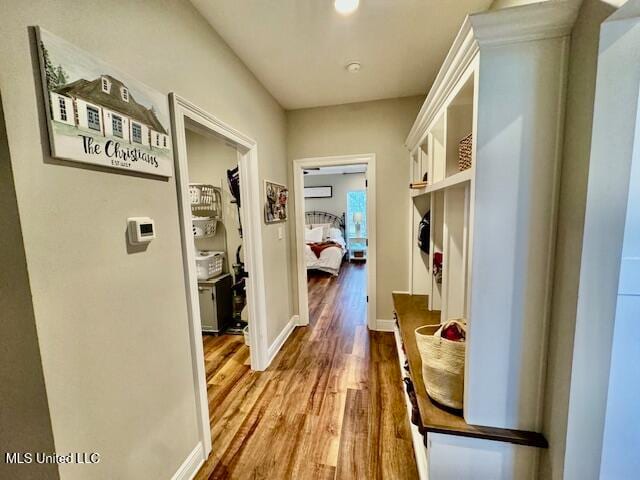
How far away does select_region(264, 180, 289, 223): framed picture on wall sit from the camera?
96.7 inches

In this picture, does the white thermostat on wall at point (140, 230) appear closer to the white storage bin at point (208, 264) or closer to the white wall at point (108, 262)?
the white wall at point (108, 262)

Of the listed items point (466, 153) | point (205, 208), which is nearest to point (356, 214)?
point (205, 208)

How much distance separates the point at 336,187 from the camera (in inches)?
305

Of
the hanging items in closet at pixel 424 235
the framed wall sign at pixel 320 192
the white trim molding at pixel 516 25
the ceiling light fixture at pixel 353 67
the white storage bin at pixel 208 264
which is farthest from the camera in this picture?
the framed wall sign at pixel 320 192

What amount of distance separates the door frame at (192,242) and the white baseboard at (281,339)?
0.11 metres

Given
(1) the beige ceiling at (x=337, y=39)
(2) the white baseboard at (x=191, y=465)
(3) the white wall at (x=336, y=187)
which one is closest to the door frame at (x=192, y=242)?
(2) the white baseboard at (x=191, y=465)

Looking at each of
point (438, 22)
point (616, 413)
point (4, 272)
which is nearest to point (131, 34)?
point (4, 272)

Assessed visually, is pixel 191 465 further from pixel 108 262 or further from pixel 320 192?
pixel 320 192

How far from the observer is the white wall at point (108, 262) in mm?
765

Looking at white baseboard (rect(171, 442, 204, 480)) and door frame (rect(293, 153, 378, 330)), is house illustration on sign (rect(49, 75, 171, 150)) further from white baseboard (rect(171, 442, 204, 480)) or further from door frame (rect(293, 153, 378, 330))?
door frame (rect(293, 153, 378, 330))

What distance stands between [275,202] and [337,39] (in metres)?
1.42

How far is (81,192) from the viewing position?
0.89m

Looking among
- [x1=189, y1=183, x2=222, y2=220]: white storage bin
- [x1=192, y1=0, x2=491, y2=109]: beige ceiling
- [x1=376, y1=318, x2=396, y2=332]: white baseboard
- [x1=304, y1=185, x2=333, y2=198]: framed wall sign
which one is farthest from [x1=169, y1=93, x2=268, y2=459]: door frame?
[x1=304, y1=185, x2=333, y2=198]: framed wall sign

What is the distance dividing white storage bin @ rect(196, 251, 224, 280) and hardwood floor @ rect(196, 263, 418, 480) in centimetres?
74
